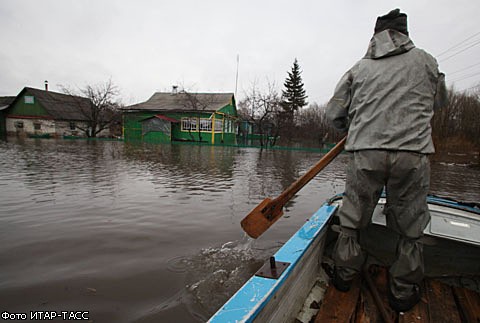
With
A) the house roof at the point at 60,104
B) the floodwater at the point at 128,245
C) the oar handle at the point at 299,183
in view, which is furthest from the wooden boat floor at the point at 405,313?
the house roof at the point at 60,104

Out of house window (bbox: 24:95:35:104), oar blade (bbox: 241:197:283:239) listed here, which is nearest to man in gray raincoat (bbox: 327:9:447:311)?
oar blade (bbox: 241:197:283:239)

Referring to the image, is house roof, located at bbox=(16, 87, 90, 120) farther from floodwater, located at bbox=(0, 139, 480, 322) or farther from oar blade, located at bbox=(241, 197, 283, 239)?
oar blade, located at bbox=(241, 197, 283, 239)

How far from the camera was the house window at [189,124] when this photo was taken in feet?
85.0

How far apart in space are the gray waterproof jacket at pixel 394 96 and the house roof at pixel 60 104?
34.6 m

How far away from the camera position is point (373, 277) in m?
2.32

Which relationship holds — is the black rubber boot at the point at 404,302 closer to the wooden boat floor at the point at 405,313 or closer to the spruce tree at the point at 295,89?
the wooden boat floor at the point at 405,313

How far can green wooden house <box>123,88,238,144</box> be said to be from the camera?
2558cm

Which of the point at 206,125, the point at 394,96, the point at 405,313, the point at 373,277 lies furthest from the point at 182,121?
the point at 405,313

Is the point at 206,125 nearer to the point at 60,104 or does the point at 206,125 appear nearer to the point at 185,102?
the point at 185,102

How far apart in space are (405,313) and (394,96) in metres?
1.51

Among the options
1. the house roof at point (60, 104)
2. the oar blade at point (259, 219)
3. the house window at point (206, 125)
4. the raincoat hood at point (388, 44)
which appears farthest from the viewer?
the house roof at point (60, 104)

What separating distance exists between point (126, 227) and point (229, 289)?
1.99 metres

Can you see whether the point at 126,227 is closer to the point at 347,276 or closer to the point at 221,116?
the point at 347,276

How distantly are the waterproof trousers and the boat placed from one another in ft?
0.78
